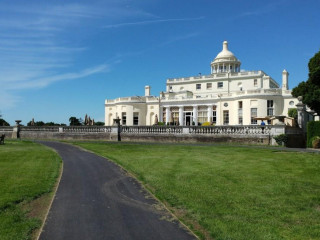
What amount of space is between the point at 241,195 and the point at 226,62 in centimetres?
6529

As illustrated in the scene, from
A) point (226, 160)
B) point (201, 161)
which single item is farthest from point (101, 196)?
Answer: point (226, 160)

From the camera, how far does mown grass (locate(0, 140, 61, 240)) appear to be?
577cm

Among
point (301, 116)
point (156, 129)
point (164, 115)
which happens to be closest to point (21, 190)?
point (156, 129)

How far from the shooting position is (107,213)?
6828 millimetres

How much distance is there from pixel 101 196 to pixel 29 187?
242 cm

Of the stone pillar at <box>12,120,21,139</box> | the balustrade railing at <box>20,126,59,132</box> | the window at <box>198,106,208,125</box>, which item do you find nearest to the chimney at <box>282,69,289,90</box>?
the window at <box>198,106,208,125</box>

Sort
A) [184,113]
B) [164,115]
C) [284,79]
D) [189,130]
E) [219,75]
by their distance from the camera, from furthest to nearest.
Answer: [219,75]
[164,115]
[284,79]
[184,113]
[189,130]

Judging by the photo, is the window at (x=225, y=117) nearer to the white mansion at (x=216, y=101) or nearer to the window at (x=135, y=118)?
the white mansion at (x=216, y=101)

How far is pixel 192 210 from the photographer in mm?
Result: 6805

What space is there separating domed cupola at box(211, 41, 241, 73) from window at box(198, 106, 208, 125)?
18319mm

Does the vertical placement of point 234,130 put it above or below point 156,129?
below

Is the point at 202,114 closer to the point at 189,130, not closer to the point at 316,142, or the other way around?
the point at 189,130

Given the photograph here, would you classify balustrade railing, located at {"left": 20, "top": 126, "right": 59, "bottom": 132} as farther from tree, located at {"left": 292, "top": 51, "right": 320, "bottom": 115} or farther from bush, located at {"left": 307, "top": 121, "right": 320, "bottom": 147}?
tree, located at {"left": 292, "top": 51, "right": 320, "bottom": 115}

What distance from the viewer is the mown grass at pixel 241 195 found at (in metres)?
5.76
